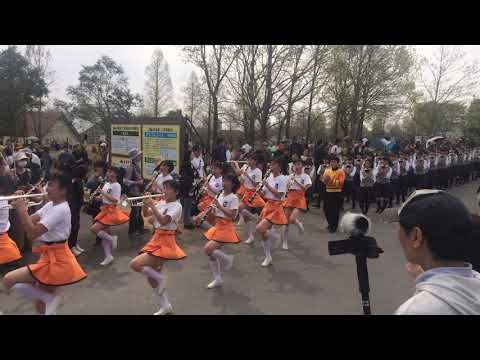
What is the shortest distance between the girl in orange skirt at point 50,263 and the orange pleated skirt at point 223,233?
2112 millimetres

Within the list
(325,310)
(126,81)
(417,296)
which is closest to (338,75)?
(325,310)

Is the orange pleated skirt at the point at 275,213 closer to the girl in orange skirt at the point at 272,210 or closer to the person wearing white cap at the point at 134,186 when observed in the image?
the girl in orange skirt at the point at 272,210

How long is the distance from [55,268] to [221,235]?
2.43 metres

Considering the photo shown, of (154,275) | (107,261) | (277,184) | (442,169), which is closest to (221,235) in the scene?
(154,275)

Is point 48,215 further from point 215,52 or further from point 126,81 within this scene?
point 126,81

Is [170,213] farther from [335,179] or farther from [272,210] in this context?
Answer: [335,179]

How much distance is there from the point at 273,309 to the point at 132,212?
15.3 feet

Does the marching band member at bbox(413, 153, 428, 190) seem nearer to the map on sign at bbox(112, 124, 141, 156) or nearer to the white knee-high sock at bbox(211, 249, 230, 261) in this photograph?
the map on sign at bbox(112, 124, 141, 156)

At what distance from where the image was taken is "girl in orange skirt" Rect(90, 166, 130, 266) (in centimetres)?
650

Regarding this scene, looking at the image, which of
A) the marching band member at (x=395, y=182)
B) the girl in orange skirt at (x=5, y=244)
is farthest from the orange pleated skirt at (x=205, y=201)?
the marching band member at (x=395, y=182)

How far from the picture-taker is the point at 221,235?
551cm

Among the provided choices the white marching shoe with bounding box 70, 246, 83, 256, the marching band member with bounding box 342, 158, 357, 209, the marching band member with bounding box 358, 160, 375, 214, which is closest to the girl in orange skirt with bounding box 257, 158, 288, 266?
the white marching shoe with bounding box 70, 246, 83, 256

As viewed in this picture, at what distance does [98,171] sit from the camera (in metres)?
7.68

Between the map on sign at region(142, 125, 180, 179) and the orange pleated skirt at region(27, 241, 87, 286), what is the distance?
5657 mm
